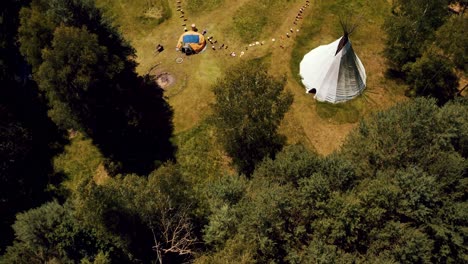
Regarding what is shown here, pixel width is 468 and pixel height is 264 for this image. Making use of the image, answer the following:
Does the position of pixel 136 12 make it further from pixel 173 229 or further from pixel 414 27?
pixel 414 27

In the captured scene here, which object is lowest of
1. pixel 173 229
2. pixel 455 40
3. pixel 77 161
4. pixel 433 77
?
pixel 433 77

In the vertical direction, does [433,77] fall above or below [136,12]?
below

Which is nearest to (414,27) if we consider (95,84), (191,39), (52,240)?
(191,39)

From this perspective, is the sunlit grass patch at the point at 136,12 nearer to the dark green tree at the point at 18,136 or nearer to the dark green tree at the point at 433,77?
the dark green tree at the point at 18,136

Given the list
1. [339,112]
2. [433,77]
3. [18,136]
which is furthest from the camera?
[339,112]

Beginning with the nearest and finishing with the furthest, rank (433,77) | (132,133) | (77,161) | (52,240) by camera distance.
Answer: (52,240)
(77,161)
(132,133)
(433,77)

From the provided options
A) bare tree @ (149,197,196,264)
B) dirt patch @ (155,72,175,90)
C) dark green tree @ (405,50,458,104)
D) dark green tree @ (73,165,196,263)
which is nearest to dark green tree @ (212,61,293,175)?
dark green tree @ (73,165,196,263)

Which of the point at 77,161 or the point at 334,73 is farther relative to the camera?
the point at 334,73

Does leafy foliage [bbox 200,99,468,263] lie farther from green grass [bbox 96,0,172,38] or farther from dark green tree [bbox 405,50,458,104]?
green grass [bbox 96,0,172,38]
